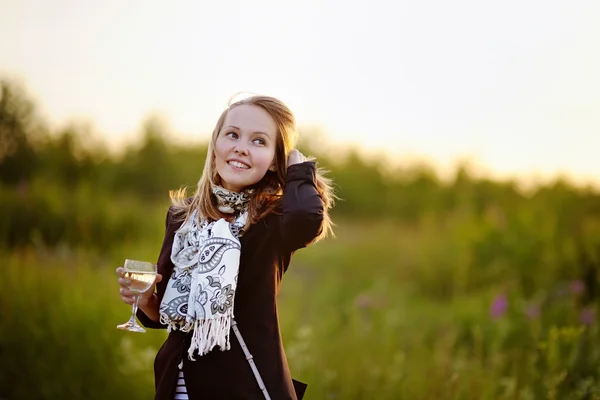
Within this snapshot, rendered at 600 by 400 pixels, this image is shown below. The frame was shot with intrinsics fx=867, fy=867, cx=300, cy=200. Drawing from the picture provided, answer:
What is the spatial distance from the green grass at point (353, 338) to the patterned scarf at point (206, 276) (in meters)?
1.93

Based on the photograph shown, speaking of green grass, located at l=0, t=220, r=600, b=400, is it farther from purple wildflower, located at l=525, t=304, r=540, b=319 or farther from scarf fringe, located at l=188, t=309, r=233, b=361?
scarf fringe, located at l=188, t=309, r=233, b=361

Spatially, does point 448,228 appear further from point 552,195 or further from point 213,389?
point 213,389

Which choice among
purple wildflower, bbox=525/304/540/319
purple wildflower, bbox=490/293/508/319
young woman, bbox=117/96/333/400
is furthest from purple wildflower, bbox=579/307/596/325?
young woman, bbox=117/96/333/400

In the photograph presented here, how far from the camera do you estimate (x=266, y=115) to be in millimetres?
2867

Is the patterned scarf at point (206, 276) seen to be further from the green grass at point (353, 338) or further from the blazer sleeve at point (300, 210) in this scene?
the green grass at point (353, 338)

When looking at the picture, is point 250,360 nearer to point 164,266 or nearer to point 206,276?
point 206,276

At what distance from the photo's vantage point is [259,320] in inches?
108

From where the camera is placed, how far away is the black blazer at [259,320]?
2668 mm

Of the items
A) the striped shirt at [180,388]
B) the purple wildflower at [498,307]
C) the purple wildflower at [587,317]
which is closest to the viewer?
the striped shirt at [180,388]

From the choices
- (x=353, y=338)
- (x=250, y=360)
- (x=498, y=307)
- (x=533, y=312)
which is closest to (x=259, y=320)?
(x=250, y=360)

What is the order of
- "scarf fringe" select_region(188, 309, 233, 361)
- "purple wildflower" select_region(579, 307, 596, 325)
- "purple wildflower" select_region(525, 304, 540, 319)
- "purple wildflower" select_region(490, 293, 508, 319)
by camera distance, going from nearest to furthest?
"scarf fringe" select_region(188, 309, 233, 361), "purple wildflower" select_region(579, 307, 596, 325), "purple wildflower" select_region(525, 304, 540, 319), "purple wildflower" select_region(490, 293, 508, 319)

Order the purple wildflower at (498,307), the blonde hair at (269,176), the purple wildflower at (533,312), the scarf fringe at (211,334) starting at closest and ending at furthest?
the scarf fringe at (211,334) → the blonde hair at (269,176) → the purple wildflower at (533,312) → the purple wildflower at (498,307)

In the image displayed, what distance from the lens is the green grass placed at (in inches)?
201

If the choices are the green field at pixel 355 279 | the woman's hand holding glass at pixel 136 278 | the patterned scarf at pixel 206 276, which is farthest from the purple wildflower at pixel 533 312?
the woman's hand holding glass at pixel 136 278
